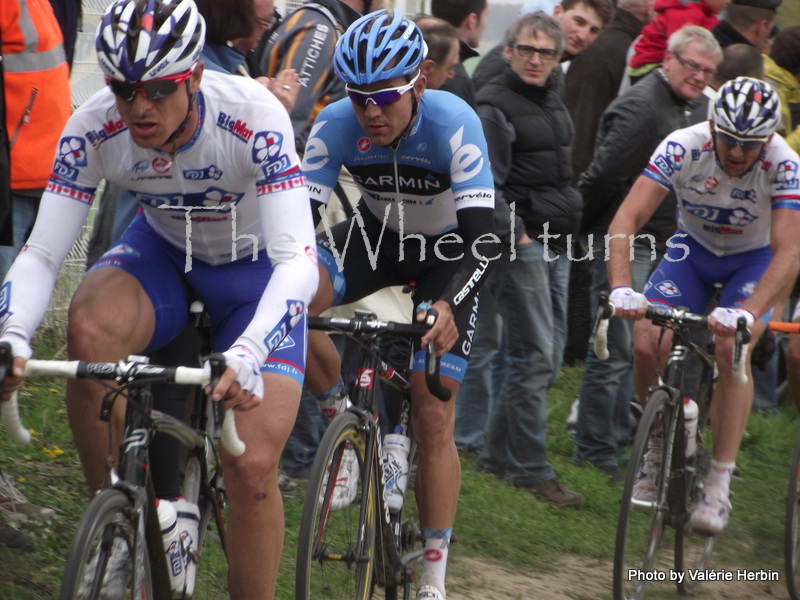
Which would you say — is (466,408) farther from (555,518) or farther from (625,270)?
(625,270)

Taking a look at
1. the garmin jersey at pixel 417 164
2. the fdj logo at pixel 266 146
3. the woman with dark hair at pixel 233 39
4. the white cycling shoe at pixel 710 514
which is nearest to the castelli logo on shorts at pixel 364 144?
the garmin jersey at pixel 417 164

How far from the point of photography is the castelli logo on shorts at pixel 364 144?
15.1 feet

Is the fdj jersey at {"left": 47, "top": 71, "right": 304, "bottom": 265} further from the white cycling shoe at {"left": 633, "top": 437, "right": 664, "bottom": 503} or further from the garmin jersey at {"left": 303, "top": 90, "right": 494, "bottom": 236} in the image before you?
the white cycling shoe at {"left": 633, "top": 437, "right": 664, "bottom": 503}

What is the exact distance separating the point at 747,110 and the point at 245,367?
359 centimetres

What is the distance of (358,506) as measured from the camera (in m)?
4.11

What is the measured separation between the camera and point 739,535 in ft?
21.9

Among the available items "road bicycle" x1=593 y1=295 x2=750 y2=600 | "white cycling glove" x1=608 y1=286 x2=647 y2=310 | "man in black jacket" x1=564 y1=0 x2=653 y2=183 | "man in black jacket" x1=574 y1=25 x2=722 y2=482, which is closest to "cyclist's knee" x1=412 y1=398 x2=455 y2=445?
"road bicycle" x1=593 y1=295 x2=750 y2=600

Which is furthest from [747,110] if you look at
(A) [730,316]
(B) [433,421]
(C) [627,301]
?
(B) [433,421]

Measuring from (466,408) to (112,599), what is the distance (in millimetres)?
4478

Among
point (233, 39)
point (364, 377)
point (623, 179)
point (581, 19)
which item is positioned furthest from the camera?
point (581, 19)

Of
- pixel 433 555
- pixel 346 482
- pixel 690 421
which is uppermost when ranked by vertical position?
pixel 346 482

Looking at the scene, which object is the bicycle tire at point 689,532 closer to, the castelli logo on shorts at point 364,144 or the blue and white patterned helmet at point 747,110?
the blue and white patterned helmet at point 747,110

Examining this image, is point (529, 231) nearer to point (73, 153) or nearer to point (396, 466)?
point (396, 466)

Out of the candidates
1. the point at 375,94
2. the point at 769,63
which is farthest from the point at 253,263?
the point at 769,63
